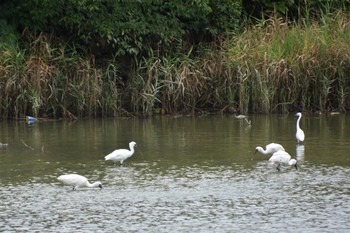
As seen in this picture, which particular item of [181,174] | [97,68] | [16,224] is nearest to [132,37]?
[97,68]

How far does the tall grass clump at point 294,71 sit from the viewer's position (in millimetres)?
24594

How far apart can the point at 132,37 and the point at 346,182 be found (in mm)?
13102

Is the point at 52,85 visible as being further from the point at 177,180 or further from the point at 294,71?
the point at 177,180

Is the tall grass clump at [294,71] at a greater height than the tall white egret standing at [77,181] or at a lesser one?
greater

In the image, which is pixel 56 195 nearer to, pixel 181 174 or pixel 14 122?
pixel 181 174

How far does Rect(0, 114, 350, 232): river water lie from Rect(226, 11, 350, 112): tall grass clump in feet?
7.56

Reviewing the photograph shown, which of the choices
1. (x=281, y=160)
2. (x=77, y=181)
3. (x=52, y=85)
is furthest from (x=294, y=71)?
(x=77, y=181)

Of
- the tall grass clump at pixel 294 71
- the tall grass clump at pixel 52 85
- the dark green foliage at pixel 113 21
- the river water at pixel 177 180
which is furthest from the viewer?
the dark green foliage at pixel 113 21

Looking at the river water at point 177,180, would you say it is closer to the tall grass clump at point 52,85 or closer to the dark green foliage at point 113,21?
the tall grass clump at point 52,85

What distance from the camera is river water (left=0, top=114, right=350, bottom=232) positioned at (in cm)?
1196

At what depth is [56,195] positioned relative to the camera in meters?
13.6

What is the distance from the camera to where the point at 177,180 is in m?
14.7

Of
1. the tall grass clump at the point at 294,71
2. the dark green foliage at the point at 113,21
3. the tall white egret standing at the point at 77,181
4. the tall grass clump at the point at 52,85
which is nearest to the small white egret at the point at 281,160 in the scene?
the tall white egret standing at the point at 77,181

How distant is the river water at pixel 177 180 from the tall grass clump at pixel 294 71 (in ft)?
7.56
